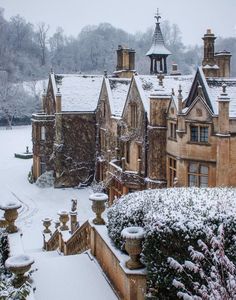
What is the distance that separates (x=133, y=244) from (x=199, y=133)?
586 inches

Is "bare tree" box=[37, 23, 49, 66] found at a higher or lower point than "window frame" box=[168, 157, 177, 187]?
higher

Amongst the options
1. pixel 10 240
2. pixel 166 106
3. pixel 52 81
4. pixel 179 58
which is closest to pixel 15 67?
pixel 179 58

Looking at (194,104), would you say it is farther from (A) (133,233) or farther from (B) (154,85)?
(A) (133,233)

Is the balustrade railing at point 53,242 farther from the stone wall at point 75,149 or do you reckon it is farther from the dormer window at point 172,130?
the stone wall at point 75,149

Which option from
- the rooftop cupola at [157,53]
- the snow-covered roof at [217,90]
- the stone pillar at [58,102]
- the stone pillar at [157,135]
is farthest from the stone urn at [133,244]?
the stone pillar at [58,102]

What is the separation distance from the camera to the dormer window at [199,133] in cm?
2333

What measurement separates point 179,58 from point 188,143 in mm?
101632

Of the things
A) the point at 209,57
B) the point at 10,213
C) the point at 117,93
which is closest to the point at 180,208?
the point at 10,213

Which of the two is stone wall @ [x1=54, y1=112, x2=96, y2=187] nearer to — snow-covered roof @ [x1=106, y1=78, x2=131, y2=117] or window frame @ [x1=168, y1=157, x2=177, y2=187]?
snow-covered roof @ [x1=106, y1=78, x2=131, y2=117]

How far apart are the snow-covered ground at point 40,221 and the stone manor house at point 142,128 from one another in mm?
2511

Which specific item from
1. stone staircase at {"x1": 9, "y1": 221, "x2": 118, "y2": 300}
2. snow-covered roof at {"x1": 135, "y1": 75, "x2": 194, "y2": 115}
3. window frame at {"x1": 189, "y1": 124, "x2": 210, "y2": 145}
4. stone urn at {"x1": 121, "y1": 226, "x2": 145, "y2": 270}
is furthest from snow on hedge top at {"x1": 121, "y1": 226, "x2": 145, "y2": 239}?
snow-covered roof at {"x1": 135, "y1": 75, "x2": 194, "y2": 115}

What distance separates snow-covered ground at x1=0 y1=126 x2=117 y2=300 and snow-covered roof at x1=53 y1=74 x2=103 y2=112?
294 inches

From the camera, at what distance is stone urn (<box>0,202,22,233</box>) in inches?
529

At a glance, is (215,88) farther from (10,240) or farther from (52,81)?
(52,81)
